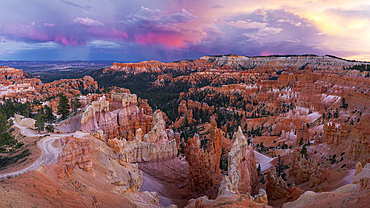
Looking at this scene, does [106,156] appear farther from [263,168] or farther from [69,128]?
[263,168]

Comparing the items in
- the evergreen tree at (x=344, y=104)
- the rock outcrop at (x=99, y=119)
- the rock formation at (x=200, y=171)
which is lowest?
the rock formation at (x=200, y=171)

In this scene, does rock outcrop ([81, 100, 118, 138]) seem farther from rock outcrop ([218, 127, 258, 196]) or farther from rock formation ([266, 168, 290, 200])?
rock formation ([266, 168, 290, 200])

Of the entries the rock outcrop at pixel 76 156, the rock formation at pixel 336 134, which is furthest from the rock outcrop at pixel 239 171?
the rock formation at pixel 336 134

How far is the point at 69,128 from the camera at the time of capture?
27703 mm

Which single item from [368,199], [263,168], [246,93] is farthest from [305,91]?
[368,199]

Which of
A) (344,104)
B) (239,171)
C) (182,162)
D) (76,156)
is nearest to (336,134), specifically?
(239,171)

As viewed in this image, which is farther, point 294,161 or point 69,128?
point 69,128

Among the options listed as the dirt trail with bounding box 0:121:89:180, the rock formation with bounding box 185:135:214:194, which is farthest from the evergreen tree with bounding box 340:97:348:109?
the dirt trail with bounding box 0:121:89:180

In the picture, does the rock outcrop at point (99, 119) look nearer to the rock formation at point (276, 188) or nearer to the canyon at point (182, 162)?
the canyon at point (182, 162)

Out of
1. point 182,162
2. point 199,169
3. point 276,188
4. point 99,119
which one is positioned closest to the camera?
point 276,188

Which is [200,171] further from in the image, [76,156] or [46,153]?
[46,153]

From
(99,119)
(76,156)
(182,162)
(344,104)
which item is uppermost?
(76,156)

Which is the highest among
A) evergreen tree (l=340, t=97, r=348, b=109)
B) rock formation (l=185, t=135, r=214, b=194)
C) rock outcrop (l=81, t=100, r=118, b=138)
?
rock outcrop (l=81, t=100, r=118, b=138)

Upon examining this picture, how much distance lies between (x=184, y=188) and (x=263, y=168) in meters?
15.0
